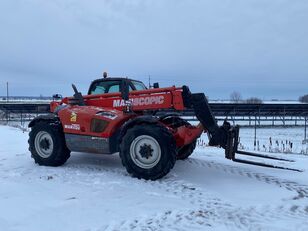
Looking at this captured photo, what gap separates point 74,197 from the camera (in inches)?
217

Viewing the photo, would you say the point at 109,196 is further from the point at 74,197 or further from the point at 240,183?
the point at 240,183

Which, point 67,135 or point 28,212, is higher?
point 67,135

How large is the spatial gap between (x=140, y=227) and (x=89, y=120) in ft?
12.0

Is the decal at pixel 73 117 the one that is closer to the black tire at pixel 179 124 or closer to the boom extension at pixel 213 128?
the black tire at pixel 179 124

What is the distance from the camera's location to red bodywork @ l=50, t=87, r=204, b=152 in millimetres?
7070

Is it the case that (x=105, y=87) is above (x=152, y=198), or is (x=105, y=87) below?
above

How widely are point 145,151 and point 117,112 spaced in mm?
1273

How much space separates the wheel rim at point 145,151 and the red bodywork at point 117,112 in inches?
21.3

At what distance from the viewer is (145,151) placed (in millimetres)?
6695

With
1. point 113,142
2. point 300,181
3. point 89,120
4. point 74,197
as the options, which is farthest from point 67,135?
point 300,181

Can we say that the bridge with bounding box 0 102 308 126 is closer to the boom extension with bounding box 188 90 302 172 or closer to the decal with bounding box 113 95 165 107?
the decal with bounding box 113 95 165 107

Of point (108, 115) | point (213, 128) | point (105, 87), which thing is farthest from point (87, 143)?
point (213, 128)

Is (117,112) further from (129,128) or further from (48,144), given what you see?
(48,144)

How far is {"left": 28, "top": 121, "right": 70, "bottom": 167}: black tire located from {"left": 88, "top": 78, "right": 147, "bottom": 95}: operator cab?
1.30 m
